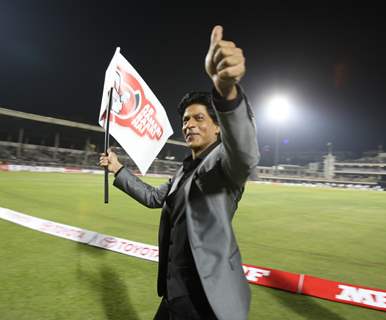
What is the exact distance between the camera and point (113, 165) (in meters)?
2.94

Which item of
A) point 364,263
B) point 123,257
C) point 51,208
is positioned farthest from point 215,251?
point 51,208

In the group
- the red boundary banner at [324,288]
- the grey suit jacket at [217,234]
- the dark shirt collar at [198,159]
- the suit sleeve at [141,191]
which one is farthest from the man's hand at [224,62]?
the red boundary banner at [324,288]

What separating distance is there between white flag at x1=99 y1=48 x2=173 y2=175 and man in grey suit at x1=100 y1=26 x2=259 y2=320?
106cm

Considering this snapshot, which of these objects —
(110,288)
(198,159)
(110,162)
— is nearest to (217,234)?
(198,159)

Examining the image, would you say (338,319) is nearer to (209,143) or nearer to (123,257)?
(209,143)

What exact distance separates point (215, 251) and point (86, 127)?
52.1 meters

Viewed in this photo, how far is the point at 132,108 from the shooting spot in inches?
129

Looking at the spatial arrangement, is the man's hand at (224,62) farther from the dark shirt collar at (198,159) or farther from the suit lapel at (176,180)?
the suit lapel at (176,180)

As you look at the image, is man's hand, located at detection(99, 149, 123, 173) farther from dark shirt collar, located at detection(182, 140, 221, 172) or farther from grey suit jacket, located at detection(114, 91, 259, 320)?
grey suit jacket, located at detection(114, 91, 259, 320)

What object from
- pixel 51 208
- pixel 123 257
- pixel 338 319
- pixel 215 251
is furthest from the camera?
pixel 51 208

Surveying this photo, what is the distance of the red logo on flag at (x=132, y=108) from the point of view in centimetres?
316

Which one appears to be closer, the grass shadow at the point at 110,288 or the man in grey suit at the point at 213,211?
the man in grey suit at the point at 213,211

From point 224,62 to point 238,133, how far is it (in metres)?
0.30

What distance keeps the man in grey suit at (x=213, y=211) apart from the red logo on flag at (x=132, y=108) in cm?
111
